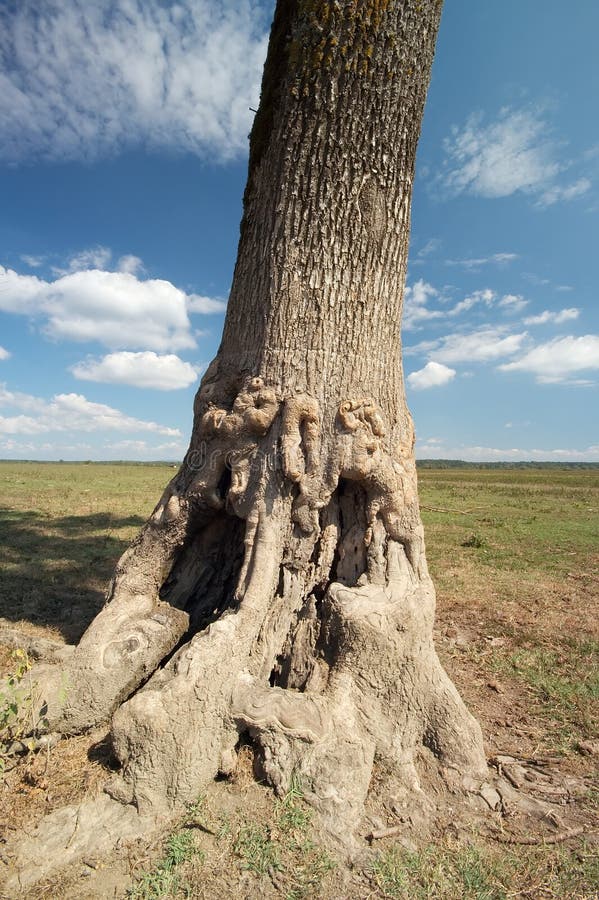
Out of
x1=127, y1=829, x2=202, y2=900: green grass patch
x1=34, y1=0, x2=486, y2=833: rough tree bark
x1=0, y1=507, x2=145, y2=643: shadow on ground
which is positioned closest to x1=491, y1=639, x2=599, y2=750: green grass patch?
x1=34, y1=0, x2=486, y2=833: rough tree bark

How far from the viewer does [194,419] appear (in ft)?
14.9

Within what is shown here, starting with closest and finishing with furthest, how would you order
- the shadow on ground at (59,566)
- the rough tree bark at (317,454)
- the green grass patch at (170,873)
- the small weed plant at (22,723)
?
1. the green grass patch at (170,873)
2. the small weed plant at (22,723)
3. the rough tree bark at (317,454)
4. the shadow on ground at (59,566)

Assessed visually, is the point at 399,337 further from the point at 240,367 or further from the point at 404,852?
the point at 404,852

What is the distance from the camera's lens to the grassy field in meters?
2.46

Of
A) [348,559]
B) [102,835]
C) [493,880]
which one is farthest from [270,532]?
[493,880]

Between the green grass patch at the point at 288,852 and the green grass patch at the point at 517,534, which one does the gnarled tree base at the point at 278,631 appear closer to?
the green grass patch at the point at 288,852

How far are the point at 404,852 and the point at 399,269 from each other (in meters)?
4.00

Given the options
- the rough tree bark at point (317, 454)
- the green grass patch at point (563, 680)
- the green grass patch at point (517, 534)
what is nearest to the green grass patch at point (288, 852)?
the rough tree bark at point (317, 454)

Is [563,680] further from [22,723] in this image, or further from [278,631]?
[22,723]

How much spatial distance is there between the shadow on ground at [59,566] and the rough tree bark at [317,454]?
92.9 inches

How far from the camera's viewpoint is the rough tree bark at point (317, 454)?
3467mm

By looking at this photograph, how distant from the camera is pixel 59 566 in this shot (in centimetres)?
881

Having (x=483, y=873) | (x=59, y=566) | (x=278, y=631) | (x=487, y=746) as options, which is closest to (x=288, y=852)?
(x=483, y=873)

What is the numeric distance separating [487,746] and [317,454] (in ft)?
8.49
